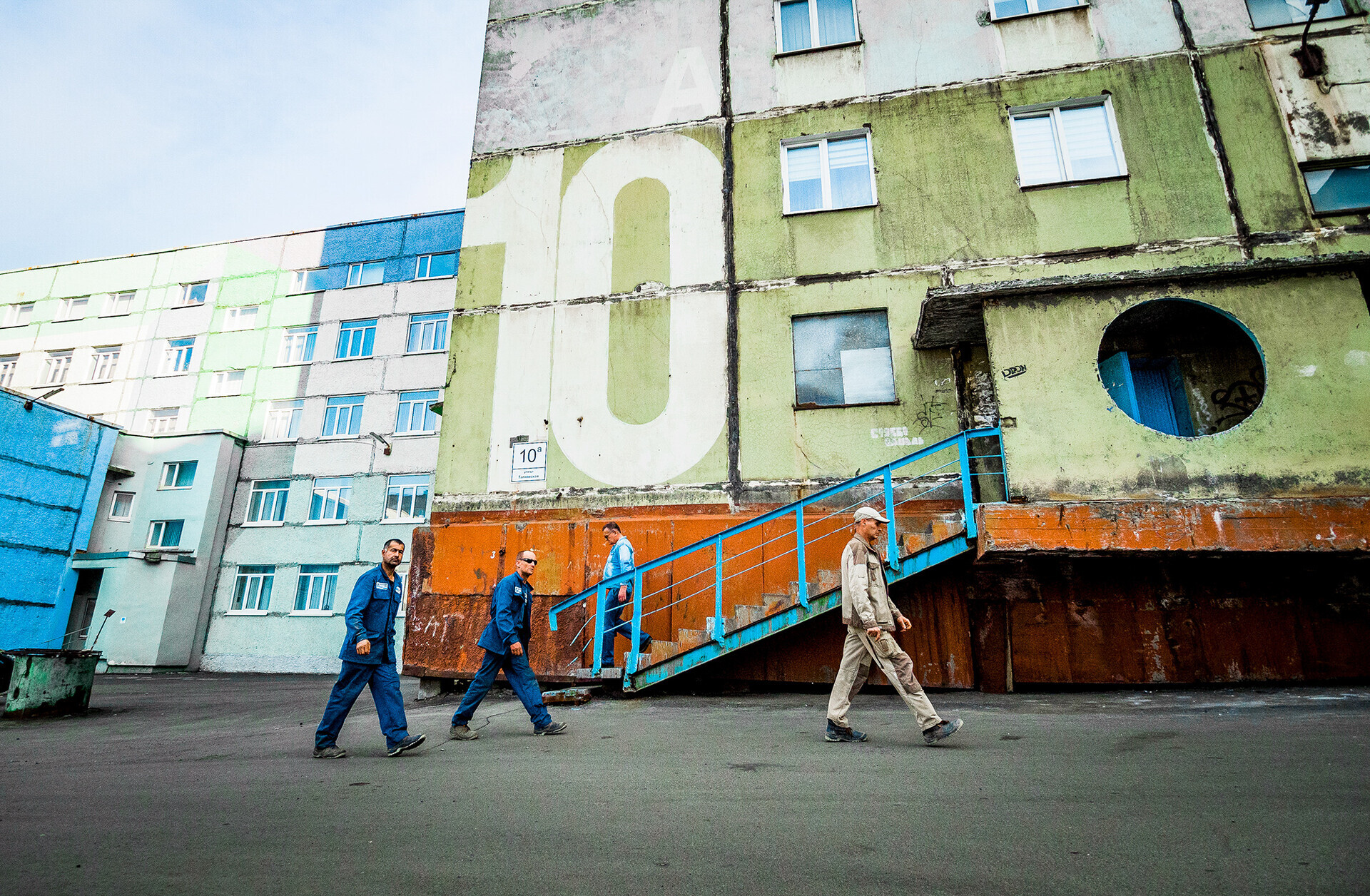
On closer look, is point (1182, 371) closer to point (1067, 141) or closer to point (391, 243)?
point (1067, 141)

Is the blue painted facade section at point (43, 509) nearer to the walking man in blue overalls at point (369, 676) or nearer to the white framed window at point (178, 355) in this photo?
the white framed window at point (178, 355)

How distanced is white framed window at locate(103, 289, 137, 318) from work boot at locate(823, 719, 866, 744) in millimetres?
36495

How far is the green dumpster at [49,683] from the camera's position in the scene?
946cm

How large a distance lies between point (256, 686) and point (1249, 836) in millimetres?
18568

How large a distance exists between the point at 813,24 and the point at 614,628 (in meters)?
11.3

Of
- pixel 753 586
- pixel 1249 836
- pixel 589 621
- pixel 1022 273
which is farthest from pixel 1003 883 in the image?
pixel 1022 273

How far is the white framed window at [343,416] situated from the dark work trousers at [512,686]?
2193cm

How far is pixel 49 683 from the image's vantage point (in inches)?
384

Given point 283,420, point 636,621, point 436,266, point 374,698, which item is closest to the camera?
point 374,698

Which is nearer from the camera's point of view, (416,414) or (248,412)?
(416,414)

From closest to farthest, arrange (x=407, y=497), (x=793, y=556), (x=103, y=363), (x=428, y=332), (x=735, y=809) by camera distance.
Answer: (x=735, y=809) → (x=793, y=556) → (x=407, y=497) → (x=428, y=332) → (x=103, y=363)

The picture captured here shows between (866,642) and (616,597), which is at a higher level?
(616,597)

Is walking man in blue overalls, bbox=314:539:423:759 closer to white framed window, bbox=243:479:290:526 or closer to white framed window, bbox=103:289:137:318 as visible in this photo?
white framed window, bbox=243:479:290:526

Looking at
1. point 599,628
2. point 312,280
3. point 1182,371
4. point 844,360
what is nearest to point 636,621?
point 599,628
